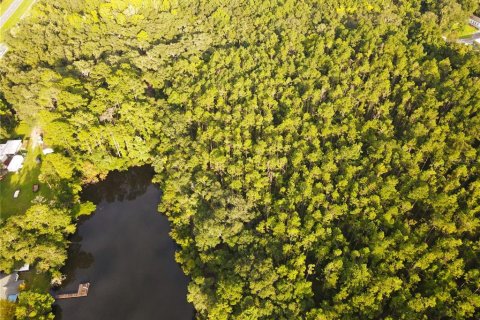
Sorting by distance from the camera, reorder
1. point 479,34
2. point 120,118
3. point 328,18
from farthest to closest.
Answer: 1. point 479,34
2. point 328,18
3. point 120,118

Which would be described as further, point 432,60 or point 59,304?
point 432,60

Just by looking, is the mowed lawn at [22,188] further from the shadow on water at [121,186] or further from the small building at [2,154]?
the shadow on water at [121,186]

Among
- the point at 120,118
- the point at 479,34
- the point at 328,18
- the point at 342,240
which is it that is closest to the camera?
the point at 342,240

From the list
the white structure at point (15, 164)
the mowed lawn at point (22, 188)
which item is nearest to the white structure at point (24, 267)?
the mowed lawn at point (22, 188)

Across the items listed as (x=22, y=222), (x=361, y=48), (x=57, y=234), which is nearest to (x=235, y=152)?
(x=57, y=234)

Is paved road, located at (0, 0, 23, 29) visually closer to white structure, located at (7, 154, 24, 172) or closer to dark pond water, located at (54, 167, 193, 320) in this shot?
white structure, located at (7, 154, 24, 172)

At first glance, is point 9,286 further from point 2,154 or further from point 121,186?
point 2,154

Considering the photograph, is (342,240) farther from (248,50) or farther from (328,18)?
(328,18)

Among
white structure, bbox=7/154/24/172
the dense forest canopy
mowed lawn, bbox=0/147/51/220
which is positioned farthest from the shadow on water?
white structure, bbox=7/154/24/172
